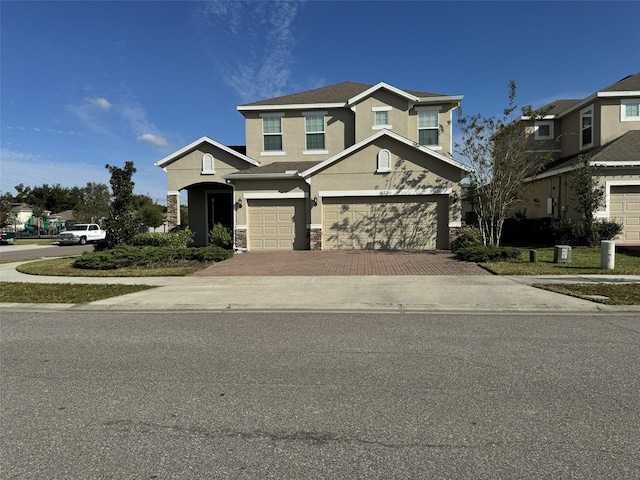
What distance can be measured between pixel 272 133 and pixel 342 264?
10163 millimetres

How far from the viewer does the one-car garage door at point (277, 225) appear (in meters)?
19.0

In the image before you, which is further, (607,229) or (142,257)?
(607,229)

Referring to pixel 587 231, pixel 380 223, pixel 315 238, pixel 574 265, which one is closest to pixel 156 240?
pixel 315 238

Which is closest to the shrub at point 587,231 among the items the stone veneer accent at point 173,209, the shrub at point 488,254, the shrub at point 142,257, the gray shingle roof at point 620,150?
the gray shingle roof at point 620,150

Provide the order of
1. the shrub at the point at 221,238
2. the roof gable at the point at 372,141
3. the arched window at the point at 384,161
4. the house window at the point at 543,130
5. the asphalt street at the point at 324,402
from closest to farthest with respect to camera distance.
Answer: the asphalt street at the point at 324,402, the roof gable at the point at 372,141, the arched window at the point at 384,161, the shrub at the point at 221,238, the house window at the point at 543,130

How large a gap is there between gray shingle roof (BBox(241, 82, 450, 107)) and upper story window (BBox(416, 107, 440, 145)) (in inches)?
39.2

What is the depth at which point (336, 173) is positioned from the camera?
18.3m

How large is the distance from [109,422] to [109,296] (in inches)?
270

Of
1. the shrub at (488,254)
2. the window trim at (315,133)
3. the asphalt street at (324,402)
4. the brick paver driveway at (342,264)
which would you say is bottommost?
the asphalt street at (324,402)

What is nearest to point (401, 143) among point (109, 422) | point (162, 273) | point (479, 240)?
point (479, 240)

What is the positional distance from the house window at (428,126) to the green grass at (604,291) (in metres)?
12.4

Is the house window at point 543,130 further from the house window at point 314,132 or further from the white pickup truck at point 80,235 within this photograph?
the white pickup truck at point 80,235

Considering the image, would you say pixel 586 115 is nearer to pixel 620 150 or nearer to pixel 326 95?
pixel 620 150

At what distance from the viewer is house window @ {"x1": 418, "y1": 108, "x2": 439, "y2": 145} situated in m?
20.8
